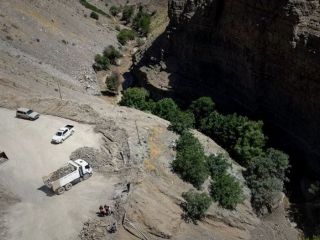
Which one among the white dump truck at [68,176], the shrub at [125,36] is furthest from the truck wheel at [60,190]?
the shrub at [125,36]

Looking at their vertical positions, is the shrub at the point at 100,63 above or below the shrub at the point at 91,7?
below

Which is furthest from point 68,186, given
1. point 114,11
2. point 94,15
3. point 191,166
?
point 114,11

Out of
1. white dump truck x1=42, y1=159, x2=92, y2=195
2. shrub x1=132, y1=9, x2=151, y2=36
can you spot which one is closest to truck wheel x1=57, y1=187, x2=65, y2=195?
white dump truck x1=42, y1=159, x2=92, y2=195

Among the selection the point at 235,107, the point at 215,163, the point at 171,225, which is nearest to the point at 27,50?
the point at 235,107

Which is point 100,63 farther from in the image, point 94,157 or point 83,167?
point 83,167

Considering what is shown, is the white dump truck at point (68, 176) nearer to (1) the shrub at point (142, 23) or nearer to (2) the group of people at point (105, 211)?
(2) the group of people at point (105, 211)

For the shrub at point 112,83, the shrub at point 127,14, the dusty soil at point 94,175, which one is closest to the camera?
the dusty soil at point 94,175
